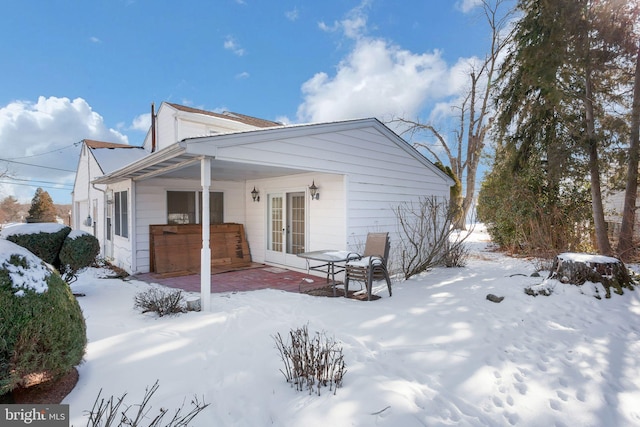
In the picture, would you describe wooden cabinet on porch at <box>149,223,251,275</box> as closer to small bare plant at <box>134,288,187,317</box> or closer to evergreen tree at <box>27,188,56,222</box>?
small bare plant at <box>134,288,187,317</box>

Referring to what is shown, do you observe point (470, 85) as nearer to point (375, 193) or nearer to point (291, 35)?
point (291, 35)

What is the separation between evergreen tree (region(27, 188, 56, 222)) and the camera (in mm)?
26172

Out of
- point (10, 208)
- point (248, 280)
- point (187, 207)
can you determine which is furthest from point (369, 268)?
point (10, 208)

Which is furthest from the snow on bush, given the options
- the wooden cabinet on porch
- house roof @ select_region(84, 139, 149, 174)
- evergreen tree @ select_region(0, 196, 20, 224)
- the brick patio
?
evergreen tree @ select_region(0, 196, 20, 224)

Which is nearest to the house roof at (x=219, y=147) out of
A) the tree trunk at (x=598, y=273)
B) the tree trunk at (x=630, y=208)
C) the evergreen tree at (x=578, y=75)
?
the evergreen tree at (x=578, y=75)

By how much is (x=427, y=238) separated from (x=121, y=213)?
8.05 meters

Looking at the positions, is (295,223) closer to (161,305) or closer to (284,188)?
(284,188)

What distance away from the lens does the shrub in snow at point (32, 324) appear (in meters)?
2.02

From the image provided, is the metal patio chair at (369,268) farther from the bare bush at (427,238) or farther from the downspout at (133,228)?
the downspout at (133,228)

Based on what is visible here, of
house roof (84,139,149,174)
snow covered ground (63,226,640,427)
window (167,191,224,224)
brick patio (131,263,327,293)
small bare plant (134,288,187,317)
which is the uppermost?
house roof (84,139,149,174)

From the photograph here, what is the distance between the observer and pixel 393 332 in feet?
12.2

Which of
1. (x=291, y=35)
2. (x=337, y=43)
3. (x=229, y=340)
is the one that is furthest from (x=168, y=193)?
(x=337, y=43)

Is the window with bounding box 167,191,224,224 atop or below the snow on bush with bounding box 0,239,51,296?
atop

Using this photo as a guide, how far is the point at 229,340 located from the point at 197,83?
44.6 ft
